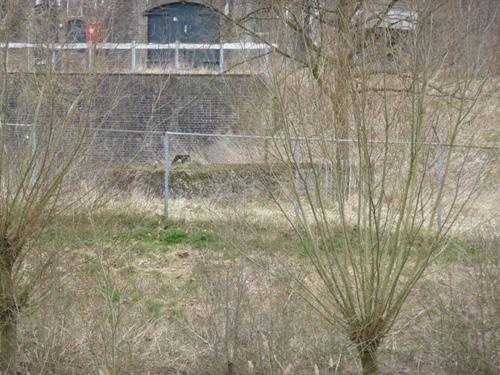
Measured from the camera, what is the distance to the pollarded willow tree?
5.51 metres

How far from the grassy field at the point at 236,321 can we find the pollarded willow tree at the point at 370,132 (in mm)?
649

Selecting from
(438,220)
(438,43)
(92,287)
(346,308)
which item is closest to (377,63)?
(438,43)

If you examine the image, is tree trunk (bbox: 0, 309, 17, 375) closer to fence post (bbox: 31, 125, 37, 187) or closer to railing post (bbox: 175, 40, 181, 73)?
fence post (bbox: 31, 125, 37, 187)

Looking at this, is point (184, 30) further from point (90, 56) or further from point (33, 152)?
point (33, 152)

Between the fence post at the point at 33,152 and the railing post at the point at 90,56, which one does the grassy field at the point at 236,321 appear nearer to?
the fence post at the point at 33,152

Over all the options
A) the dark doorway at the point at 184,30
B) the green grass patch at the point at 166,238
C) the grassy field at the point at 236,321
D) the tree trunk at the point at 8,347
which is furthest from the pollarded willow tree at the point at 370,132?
the dark doorway at the point at 184,30

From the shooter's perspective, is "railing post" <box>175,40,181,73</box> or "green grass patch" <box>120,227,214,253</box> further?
"railing post" <box>175,40,181,73</box>

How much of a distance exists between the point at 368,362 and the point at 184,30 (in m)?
20.6

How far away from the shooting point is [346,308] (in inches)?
223

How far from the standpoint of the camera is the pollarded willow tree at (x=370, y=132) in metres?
5.51

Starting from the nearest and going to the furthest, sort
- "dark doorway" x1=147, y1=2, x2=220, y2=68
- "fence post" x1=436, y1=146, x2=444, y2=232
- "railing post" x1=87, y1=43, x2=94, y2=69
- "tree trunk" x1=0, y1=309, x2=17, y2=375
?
"fence post" x1=436, y1=146, x2=444, y2=232, "tree trunk" x1=0, y1=309, x2=17, y2=375, "railing post" x1=87, y1=43, x2=94, y2=69, "dark doorway" x1=147, y1=2, x2=220, y2=68

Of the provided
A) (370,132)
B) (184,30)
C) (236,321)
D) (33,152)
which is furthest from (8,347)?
(184,30)

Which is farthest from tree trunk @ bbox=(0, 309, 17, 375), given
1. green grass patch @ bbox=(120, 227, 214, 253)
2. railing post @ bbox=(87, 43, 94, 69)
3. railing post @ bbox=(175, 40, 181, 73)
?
railing post @ bbox=(175, 40, 181, 73)

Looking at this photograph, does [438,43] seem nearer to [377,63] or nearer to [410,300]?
[377,63]
